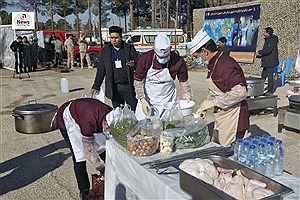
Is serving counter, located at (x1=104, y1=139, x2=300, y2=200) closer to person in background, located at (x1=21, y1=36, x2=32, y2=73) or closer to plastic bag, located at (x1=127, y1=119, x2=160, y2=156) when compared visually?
plastic bag, located at (x1=127, y1=119, x2=160, y2=156)

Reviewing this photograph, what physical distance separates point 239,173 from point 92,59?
16.6 m

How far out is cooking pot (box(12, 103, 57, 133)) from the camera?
5.44 m

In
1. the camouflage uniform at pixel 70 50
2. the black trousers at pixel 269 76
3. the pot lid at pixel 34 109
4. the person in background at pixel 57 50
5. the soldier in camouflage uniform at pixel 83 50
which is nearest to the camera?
the pot lid at pixel 34 109

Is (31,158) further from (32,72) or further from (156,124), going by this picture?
(32,72)

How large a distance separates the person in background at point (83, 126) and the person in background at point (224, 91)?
0.85 metres

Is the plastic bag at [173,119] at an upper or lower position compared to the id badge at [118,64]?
lower

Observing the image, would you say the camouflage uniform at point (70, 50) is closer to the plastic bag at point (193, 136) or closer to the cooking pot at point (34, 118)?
the cooking pot at point (34, 118)

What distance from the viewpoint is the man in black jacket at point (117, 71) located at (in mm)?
4195

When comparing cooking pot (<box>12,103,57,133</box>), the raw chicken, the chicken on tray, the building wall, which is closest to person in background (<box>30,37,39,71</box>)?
the building wall

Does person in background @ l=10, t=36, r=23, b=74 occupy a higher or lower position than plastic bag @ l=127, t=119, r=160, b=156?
higher

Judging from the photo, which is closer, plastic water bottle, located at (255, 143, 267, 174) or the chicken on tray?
the chicken on tray

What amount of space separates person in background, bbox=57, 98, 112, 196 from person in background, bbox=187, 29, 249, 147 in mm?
845

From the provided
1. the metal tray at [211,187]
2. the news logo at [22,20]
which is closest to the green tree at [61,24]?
the news logo at [22,20]

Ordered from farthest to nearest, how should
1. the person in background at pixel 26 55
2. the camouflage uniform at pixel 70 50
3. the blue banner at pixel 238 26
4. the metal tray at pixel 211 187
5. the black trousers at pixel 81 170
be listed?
the camouflage uniform at pixel 70 50
the person in background at pixel 26 55
the blue banner at pixel 238 26
the black trousers at pixel 81 170
the metal tray at pixel 211 187
